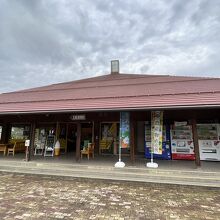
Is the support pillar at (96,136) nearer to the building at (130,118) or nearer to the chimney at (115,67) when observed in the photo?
the building at (130,118)

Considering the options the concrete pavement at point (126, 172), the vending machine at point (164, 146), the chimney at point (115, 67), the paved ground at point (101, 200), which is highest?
the chimney at point (115, 67)

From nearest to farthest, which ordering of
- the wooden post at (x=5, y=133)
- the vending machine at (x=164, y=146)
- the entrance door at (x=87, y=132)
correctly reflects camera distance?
the vending machine at (x=164, y=146), the entrance door at (x=87, y=132), the wooden post at (x=5, y=133)

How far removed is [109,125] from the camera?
10055 millimetres

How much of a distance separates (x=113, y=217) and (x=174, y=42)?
1269 centimetres

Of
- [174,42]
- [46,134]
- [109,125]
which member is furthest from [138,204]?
[174,42]

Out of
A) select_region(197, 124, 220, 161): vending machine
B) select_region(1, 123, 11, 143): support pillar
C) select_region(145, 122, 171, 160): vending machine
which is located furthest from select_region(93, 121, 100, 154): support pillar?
select_region(1, 123, 11, 143): support pillar

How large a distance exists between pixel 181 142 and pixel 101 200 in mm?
5572

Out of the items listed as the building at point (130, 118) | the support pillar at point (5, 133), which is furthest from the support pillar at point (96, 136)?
the support pillar at point (5, 133)

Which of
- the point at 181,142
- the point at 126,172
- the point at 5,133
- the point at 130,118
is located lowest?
the point at 126,172

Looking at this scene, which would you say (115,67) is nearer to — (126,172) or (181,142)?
(181,142)

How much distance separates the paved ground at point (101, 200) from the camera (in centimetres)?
350

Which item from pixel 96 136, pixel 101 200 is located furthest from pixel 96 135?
pixel 101 200

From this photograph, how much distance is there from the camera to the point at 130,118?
23.6ft

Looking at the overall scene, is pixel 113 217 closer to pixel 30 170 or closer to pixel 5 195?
pixel 5 195
